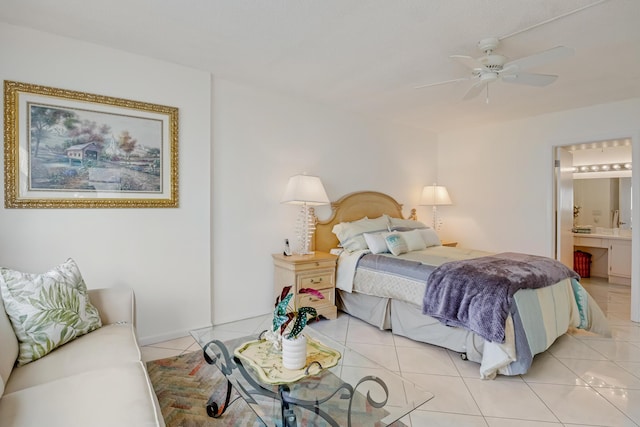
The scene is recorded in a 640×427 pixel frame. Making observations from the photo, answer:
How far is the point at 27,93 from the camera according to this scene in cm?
232

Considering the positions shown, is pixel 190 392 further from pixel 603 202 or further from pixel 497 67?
pixel 603 202

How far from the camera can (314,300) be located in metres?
3.38

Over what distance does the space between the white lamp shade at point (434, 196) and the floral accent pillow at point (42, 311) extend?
4.26 meters

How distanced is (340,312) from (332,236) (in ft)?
2.94

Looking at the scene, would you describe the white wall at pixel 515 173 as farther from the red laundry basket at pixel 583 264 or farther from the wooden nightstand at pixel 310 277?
the wooden nightstand at pixel 310 277

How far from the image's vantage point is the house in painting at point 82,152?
246cm

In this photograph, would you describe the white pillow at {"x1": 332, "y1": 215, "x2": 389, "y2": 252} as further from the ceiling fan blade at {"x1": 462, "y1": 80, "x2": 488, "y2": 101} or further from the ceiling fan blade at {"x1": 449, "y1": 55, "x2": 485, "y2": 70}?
the ceiling fan blade at {"x1": 449, "y1": 55, "x2": 485, "y2": 70}

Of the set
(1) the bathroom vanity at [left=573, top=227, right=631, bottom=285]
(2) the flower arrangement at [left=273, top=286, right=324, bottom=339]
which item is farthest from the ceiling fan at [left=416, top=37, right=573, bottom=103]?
(1) the bathroom vanity at [left=573, top=227, right=631, bottom=285]

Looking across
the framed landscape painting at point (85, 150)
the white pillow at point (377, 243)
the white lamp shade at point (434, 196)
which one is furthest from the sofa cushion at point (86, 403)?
the white lamp shade at point (434, 196)

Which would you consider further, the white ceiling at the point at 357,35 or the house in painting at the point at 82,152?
the house in painting at the point at 82,152

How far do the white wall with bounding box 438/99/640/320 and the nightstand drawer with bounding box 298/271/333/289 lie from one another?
2.65 metres

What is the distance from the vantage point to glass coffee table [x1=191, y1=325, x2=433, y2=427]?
1.44 metres

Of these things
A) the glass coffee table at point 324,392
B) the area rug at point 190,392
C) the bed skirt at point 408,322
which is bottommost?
the area rug at point 190,392

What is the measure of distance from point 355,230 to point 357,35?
2.13m
